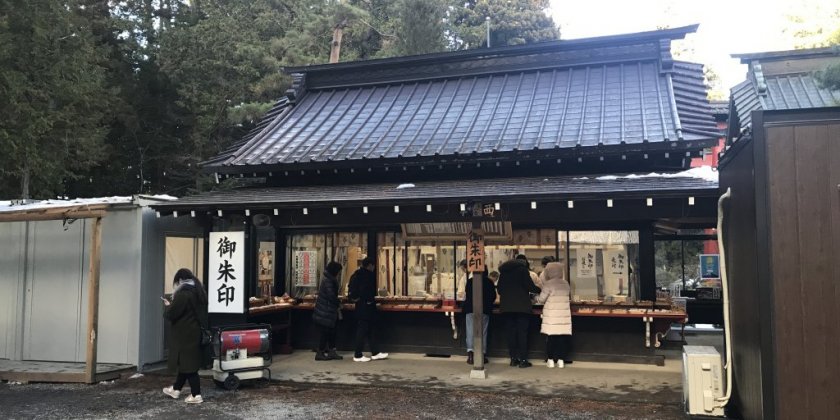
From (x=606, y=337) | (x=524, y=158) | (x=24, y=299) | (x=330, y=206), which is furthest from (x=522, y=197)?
(x=24, y=299)

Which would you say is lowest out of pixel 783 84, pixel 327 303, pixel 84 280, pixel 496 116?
pixel 327 303

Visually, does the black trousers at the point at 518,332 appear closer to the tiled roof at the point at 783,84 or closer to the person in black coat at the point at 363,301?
the person in black coat at the point at 363,301

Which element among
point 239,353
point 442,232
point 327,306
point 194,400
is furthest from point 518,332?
point 194,400

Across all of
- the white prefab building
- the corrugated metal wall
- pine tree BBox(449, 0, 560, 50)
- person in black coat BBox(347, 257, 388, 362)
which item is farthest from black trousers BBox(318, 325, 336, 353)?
pine tree BBox(449, 0, 560, 50)

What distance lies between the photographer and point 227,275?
9.32 meters

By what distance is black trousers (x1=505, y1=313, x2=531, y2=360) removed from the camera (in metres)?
9.77

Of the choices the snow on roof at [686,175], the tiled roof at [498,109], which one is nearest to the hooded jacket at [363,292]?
the tiled roof at [498,109]

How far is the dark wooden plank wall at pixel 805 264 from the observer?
5.02 meters

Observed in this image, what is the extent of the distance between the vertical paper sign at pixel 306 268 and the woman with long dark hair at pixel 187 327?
4232mm

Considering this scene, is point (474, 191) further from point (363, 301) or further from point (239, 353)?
point (239, 353)

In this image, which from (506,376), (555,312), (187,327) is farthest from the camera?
(555,312)

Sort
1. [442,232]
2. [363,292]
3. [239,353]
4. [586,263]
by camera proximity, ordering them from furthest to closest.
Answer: [442,232] < [586,263] < [363,292] < [239,353]

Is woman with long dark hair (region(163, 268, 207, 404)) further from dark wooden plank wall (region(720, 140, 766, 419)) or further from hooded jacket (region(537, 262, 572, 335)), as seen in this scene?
dark wooden plank wall (region(720, 140, 766, 419))

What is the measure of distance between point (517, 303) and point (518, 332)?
50 cm
